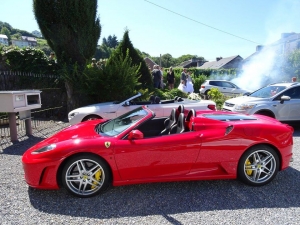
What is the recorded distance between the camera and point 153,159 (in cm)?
309

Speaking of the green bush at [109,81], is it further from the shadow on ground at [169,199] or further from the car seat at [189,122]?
the shadow on ground at [169,199]

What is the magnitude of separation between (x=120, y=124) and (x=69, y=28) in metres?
7.26

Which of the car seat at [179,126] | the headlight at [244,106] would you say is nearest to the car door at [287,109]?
the headlight at [244,106]

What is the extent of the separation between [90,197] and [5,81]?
8651 mm

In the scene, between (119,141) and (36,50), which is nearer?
(119,141)

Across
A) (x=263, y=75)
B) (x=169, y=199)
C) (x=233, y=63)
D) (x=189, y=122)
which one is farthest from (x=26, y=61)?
(x=233, y=63)

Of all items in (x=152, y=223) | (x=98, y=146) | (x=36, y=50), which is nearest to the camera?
(x=152, y=223)

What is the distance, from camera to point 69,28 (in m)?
9.38

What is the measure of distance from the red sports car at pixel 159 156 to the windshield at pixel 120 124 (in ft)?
0.10

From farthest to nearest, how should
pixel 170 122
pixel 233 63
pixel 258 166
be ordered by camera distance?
pixel 233 63, pixel 170 122, pixel 258 166

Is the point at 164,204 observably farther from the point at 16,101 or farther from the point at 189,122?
the point at 16,101

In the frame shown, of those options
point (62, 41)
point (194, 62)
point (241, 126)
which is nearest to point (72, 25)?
point (62, 41)

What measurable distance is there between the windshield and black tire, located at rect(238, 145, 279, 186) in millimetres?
1577

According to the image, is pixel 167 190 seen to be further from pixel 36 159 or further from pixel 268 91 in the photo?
pixel 268 91
